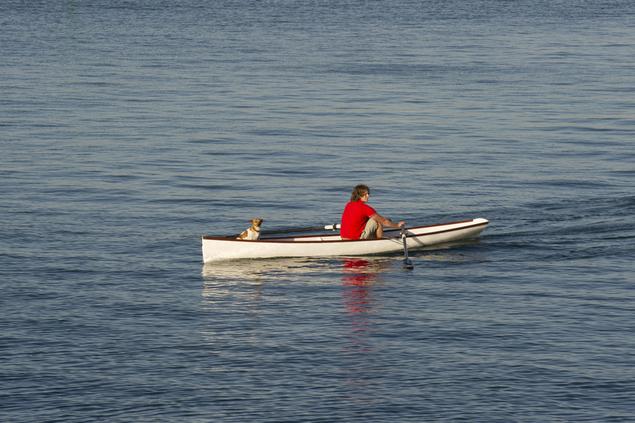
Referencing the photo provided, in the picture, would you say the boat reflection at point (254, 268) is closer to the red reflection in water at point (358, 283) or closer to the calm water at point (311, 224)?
the calm water at point (311, 224)

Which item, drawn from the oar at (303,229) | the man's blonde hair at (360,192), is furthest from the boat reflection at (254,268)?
the man's blonde hair at (360,192)

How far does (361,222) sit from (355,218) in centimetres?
26

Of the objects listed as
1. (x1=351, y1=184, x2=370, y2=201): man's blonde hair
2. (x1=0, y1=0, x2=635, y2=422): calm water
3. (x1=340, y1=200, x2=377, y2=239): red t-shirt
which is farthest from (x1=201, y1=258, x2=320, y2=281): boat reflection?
(x1=351, y1=184, x2=370, y2=201): man's blonde hair

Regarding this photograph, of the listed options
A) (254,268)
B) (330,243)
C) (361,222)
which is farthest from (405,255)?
(254,268)

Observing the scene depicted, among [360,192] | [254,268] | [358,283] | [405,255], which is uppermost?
[360,192]

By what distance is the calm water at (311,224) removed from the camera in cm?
2716

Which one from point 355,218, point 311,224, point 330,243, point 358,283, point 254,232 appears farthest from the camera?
point 311,224

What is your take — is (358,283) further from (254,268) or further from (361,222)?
(254,268)

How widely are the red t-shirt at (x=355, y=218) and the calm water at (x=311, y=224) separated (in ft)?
2.81

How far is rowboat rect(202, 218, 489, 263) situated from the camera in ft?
119

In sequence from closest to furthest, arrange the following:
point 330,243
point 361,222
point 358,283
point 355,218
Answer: point 358,283
point 330,243
point 355,218
point 361,222

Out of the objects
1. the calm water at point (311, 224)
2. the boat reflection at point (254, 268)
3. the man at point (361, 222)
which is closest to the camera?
the calm water at point (311, 224)

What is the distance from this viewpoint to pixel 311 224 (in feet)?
137

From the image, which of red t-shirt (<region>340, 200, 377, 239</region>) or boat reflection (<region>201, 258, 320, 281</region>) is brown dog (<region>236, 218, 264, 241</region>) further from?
red t-shirt (<region>340, 200, 377, 239</region>)
